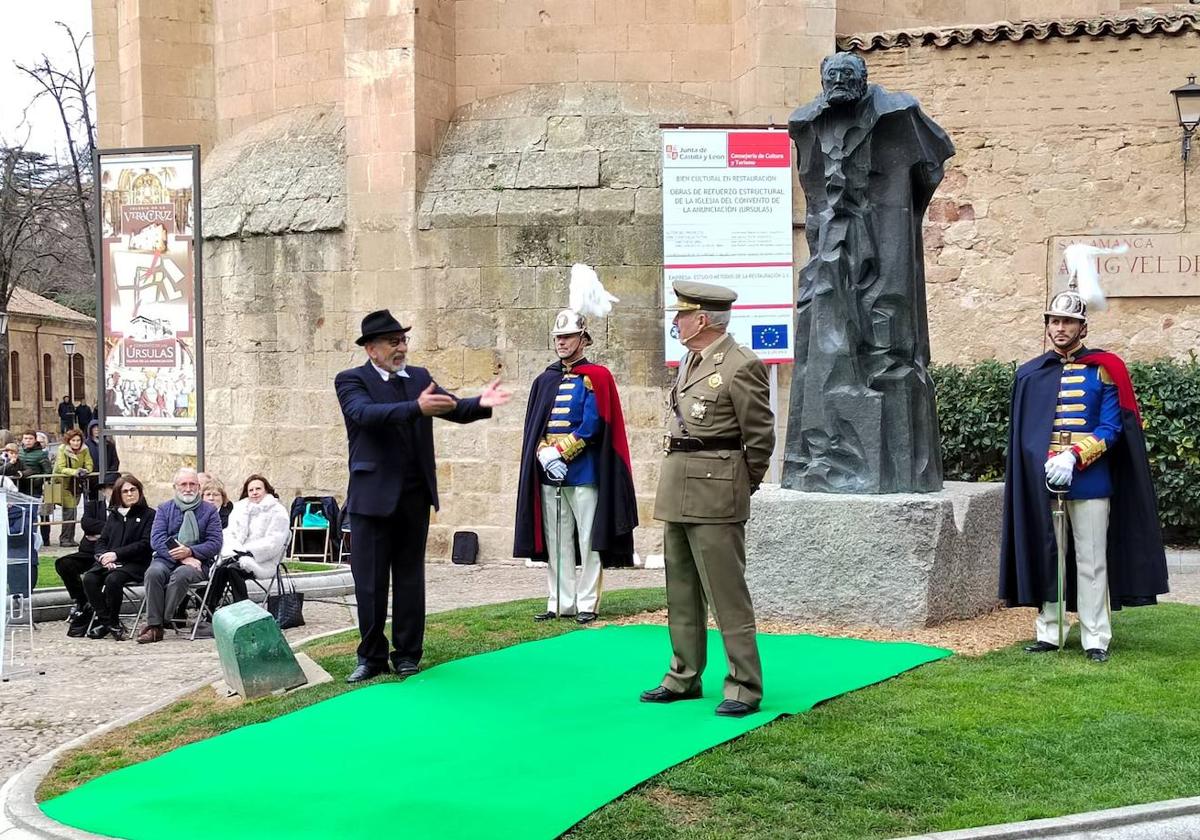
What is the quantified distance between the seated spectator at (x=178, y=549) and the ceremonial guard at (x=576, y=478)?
7.90 feet

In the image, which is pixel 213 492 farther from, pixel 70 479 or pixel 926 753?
pixel 70 479

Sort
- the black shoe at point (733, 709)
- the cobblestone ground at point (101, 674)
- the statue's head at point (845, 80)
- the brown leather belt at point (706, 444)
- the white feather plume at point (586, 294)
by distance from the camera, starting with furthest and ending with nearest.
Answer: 1. the white feather plume at point (586, 294)
2. the statue's head at point (845, 80)
3. the cobblestone ground at point (101, 674)
4. the brown leather belt at point (706, 444)
5. the black shoe at point (733, 709)

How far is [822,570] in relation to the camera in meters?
8.09

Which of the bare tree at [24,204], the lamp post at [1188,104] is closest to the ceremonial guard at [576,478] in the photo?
the lamp post at [1188,104]

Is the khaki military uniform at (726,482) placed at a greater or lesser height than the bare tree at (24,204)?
lesser

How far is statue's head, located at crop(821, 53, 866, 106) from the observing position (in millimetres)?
8242

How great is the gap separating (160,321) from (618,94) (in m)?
5.18

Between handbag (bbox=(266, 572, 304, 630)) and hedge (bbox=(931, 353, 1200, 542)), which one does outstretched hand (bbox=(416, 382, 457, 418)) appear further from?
hedge (bbox=(931, 353, 1200, 542))

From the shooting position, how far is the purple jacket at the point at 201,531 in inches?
393

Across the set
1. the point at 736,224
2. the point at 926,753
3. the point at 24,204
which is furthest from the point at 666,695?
the point at 24,204

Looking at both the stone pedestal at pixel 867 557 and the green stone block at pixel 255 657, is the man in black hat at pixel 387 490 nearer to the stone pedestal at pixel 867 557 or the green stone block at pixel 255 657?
the green stone block at pixel 255 657

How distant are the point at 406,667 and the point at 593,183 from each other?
7.69 meters

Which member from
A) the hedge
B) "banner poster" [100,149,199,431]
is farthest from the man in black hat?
the hedge

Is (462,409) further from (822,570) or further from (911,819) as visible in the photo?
(911,819)
